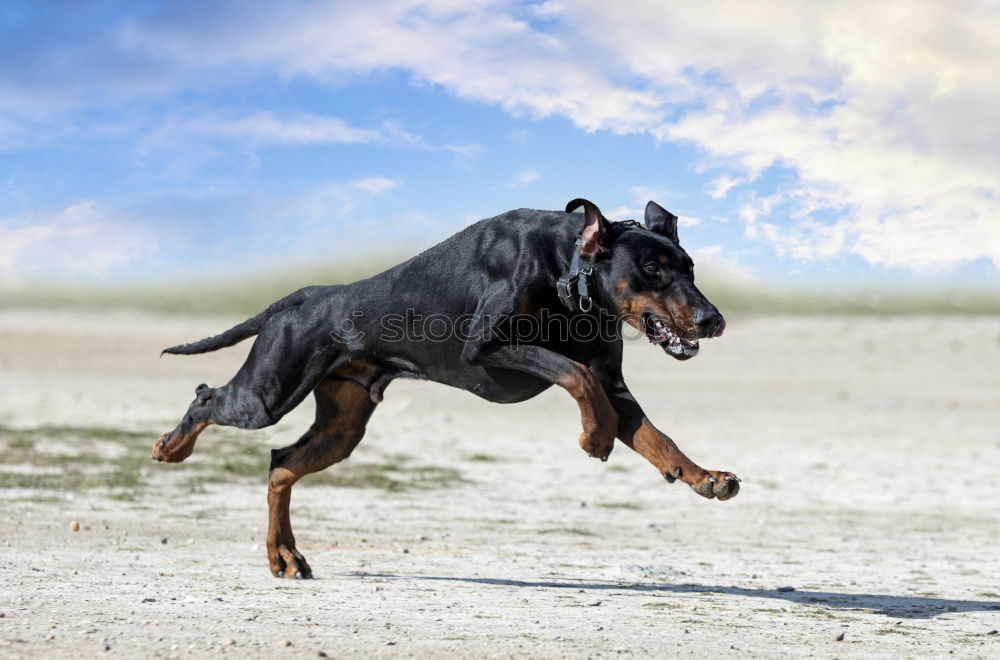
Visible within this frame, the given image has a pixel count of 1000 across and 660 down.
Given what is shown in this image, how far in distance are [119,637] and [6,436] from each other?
37.8ft

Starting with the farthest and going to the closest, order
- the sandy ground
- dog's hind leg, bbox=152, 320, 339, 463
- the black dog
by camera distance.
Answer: dog's hind leg, bbox=152, 320, 339, 463
the black dog
the sandy ground

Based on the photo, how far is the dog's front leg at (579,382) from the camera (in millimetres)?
6551

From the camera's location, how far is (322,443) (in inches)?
330

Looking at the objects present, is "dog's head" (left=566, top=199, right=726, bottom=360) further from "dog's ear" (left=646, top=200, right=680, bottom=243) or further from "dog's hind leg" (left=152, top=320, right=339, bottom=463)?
"dog's hind leg" (left=152, top=320, right=339, bottom=463)

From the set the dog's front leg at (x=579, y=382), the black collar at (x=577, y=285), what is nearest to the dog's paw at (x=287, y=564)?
the dog's front leg at (x=579, y=382)

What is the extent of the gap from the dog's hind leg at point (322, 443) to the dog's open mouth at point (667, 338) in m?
2.40

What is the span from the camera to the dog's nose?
6.47 metres

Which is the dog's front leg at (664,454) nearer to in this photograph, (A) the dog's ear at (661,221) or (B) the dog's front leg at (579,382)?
(B) the dog's front leg at (579,382)

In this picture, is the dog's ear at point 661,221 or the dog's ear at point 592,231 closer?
the dog's ear at point 592,231

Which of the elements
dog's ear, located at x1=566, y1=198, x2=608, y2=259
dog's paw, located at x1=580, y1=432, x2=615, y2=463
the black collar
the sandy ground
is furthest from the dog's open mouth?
the sandy ground

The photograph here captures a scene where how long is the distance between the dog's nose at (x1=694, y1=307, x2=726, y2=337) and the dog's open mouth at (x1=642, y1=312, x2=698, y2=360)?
12 centimetres

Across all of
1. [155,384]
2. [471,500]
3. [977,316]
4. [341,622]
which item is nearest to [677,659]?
[341,622]

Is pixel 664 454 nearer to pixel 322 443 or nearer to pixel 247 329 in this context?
pixel 322 443

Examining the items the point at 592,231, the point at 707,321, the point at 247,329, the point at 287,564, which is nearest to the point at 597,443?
the point at 707,321
